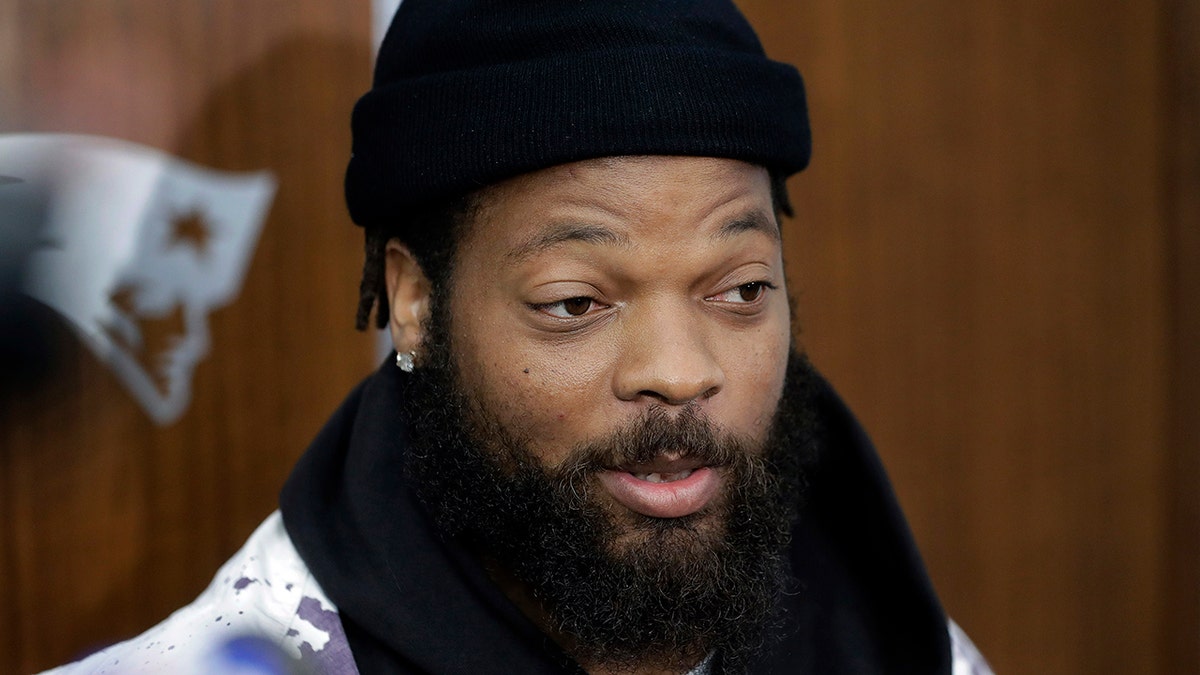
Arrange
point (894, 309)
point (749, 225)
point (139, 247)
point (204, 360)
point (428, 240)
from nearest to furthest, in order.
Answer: point (749, 225)
point (428, 240)
point (139, 247)
point (204, 360)
point (894, 309)

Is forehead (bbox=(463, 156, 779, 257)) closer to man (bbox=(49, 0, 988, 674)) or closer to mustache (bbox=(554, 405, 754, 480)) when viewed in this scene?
man (bbox=(49, 0, 988, 674))

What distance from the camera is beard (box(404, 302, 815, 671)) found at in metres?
1.90

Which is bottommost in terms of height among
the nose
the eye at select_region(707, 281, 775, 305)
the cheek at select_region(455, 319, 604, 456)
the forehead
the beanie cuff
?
the cheek at select_region(455, 319, 604, 456)

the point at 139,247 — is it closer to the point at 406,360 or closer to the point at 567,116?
the point at 406,360

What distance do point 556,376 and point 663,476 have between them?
0.24m

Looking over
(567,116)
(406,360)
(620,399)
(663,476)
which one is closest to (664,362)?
(620,399)

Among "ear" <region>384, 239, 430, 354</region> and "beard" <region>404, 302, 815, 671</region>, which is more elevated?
"ear" <region>384, 239, 430, 354</region>

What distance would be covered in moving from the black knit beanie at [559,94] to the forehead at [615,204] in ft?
0.09

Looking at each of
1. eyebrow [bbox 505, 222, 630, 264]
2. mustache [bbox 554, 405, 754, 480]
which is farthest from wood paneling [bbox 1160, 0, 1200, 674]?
eyebrow [bbox 505, 222, 630, 264]

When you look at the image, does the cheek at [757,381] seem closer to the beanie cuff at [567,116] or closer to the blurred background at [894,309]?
the beanie cuff at [567,116]

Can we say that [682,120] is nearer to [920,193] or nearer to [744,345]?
[744,345]

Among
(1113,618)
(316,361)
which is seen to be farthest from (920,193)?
(316,361)

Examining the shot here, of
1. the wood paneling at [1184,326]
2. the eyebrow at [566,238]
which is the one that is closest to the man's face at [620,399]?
the eyebrow at [566,238]

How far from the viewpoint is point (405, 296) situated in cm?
216
